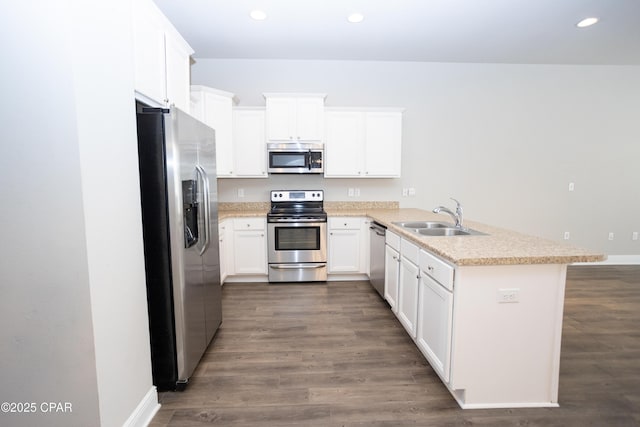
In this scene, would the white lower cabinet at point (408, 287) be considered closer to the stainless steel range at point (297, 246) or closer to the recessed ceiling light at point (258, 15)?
the stainless steel range at point (297, 246)

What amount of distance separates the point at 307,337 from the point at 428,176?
305 cm

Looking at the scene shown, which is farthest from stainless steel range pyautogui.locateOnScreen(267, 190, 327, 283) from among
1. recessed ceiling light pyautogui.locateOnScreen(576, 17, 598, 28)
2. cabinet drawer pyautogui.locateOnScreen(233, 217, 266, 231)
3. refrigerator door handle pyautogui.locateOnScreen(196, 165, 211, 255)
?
recessed ceiling light pyautogui.locateOnScreen(576, 17, 598, 28)

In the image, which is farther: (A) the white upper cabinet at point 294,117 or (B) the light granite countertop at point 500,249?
(A) the white upper cabinet at point 294,117

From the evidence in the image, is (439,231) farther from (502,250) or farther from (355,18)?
(355,18)

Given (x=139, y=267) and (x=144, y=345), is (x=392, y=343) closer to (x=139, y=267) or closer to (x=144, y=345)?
(x=144, y=345)

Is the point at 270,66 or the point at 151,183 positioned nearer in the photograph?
the point at 151,183

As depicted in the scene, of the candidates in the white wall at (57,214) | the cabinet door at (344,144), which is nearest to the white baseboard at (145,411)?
the white wall at (57,214)

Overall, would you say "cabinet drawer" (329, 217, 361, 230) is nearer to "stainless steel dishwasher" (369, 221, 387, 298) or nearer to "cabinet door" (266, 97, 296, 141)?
"stainless steel dishwasher" (369, 221, 387, 298)

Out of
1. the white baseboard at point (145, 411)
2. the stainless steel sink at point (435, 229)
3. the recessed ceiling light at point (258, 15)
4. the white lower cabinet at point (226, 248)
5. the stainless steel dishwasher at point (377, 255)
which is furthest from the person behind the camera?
the white lower cabinet at point (226, 248)

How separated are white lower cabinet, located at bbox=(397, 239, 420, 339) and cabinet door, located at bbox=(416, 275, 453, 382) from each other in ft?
0.30

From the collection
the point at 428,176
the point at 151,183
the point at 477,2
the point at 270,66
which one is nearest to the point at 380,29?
the point at 477,2

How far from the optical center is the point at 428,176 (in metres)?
4.49

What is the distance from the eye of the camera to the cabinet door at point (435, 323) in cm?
179

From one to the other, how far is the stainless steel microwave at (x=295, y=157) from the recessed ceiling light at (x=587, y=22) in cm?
308
